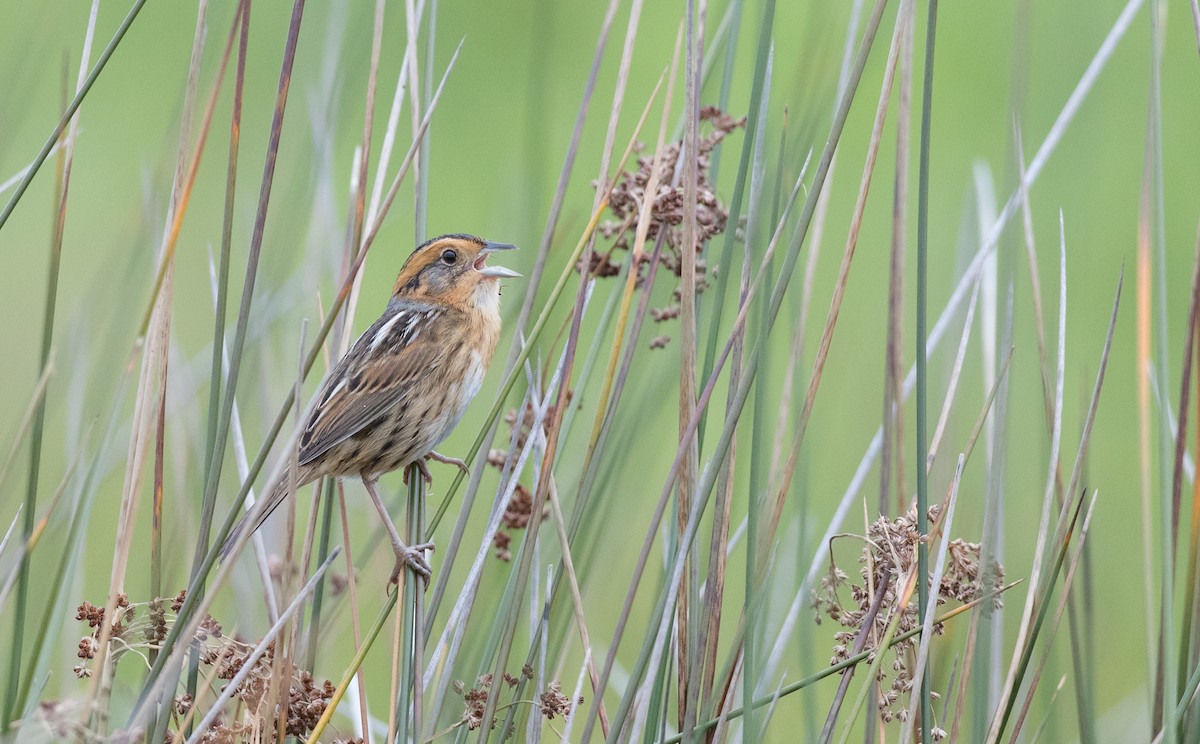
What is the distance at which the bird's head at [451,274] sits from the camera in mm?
3295

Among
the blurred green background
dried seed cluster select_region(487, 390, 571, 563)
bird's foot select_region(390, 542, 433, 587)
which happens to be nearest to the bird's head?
the blurred green background

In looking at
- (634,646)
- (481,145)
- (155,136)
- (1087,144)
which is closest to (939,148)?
(481,145)

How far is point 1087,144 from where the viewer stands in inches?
132

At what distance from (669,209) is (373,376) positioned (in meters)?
1.06

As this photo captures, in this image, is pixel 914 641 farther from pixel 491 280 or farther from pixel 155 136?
pixel 155 136

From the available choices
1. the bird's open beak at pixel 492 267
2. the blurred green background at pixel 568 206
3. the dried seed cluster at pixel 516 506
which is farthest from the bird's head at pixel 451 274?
the dried seed cluster at pixel 516 506

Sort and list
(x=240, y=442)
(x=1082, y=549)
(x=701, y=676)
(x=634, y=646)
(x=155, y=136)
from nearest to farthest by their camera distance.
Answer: (x=701, y=676) → (x=1082, y=549) → (x=240, y=442) → (x=634, y=646) → (x=155, y=136)

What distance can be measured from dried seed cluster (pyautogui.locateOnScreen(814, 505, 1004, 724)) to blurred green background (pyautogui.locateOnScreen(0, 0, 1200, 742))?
0.48ft

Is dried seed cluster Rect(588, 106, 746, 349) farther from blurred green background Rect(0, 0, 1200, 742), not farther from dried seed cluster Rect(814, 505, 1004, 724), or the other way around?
dried seed cluster Rect(814, 505, 1004, 724)

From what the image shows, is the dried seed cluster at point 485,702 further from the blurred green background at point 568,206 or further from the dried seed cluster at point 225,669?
the blurred green background at point 568,206

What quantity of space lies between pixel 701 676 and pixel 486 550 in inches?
19.0

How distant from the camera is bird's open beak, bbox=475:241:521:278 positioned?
3.04 metres

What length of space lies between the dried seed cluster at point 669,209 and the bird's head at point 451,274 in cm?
78

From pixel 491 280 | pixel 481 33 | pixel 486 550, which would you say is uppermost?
pixel 481 33
